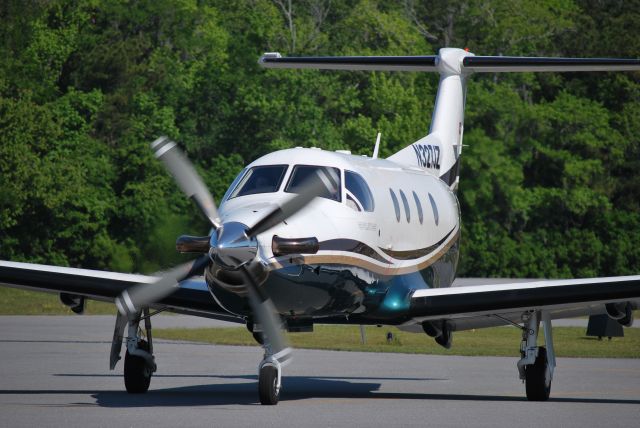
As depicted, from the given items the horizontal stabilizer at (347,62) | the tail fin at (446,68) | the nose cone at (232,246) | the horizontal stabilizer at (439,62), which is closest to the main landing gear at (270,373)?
the nose cone at (232,246)

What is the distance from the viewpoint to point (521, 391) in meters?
20.3

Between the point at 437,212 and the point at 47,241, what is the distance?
1647 inches

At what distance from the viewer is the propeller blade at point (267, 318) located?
1554 cm

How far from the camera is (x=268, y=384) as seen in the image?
16.4 meters

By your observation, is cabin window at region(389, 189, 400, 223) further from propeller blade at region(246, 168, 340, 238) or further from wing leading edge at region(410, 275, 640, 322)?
propeller blade at region(246, 168, 340, 238)

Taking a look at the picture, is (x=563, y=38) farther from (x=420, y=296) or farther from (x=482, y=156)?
(x=420, y=296)

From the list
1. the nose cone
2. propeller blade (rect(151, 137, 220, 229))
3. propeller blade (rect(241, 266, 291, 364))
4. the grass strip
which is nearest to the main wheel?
propeller blade (rect(241, 266, 291, 364))

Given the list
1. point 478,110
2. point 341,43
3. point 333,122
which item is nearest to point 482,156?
point 478,110

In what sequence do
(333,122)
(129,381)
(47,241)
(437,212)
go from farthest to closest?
1. (333,122)
2. (47,241)
3. (437,212)
4. (129,381)

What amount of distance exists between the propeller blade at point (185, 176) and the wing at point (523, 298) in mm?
4027

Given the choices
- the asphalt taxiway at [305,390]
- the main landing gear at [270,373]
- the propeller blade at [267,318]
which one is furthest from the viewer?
the main landing gear at [270,373]

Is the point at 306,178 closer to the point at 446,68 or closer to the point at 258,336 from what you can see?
the point at 258,336

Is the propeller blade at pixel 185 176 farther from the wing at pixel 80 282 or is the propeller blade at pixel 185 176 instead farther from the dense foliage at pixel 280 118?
the dense foliage at pixel 280 118

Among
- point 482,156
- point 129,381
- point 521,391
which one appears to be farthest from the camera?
point 482,156
